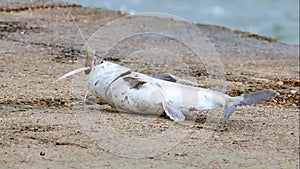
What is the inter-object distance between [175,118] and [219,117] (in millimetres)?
391

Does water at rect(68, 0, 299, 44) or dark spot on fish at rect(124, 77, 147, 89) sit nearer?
dark spot on fish at rect(124, 77, 147, 89)

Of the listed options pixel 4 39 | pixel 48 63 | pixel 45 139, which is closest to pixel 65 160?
pixel 45 139

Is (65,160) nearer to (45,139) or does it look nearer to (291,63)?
(45,139)

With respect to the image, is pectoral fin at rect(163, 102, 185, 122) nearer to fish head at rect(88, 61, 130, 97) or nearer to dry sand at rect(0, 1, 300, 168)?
dry sand at rect(0, 1, 300, 168)

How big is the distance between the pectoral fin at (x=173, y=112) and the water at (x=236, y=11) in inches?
223

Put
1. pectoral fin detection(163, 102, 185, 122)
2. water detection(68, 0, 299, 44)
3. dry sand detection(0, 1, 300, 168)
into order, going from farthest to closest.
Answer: water detection(68, 0, 299, 44) < pectoral fin detection(163, 102, 185, 122) < dry sand detection(0, 1, 300, 168)

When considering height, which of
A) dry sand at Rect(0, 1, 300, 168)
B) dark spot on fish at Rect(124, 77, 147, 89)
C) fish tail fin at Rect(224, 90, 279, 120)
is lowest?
dry sand at Rect(0, 1, 300, 168)

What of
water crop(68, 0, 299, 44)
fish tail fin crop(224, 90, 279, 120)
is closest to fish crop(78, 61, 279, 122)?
fish tail fin crop(224, 90, 279, 120)

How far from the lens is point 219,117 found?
525 cm

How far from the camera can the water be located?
37.4 ft

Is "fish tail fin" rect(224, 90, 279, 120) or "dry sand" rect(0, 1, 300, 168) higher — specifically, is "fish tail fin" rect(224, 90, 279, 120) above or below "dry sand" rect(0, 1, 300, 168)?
above

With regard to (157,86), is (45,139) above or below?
below

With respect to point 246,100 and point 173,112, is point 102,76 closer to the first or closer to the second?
point 173,112

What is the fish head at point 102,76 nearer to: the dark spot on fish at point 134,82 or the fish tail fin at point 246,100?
the dark spot on fish at point 134,82
